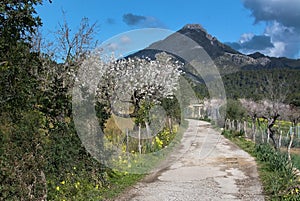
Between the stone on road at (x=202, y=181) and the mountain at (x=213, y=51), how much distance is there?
24.8 feet

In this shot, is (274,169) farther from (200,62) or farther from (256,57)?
(256,57)

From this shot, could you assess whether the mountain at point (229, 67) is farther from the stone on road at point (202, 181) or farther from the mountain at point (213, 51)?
the stone on road at point (202, 181)

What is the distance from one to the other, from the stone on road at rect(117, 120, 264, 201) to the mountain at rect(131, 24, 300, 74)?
7563 millimetres

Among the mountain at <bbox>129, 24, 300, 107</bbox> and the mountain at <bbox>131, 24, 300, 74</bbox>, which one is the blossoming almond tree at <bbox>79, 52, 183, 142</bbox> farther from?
the mountain at <bbox>129, 24, 300, 107</bbox>

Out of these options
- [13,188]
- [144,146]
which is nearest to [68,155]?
[13,188]

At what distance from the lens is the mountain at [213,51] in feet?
69.4

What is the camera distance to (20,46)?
17.0 feet

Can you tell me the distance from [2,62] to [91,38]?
26.3 ft

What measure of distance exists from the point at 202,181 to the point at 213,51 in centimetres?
9759

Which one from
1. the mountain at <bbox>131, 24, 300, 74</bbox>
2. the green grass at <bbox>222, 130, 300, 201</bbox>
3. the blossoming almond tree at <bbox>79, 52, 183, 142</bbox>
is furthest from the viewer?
the mountain at <bbox>131, 24, 300, 74</bbox>

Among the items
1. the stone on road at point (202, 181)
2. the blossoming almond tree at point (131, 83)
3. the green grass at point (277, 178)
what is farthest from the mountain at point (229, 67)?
the green grass at point (277, 178)

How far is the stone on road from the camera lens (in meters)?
7.92

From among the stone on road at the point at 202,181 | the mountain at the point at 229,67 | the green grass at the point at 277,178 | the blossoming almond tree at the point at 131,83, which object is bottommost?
the stone on road at the point at 202,181

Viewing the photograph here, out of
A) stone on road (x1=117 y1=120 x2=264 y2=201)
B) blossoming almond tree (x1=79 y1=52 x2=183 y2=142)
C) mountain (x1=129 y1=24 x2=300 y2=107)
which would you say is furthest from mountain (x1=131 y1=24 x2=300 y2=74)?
stone on road (x1=117 y1=120 x2=264 y2=201)
